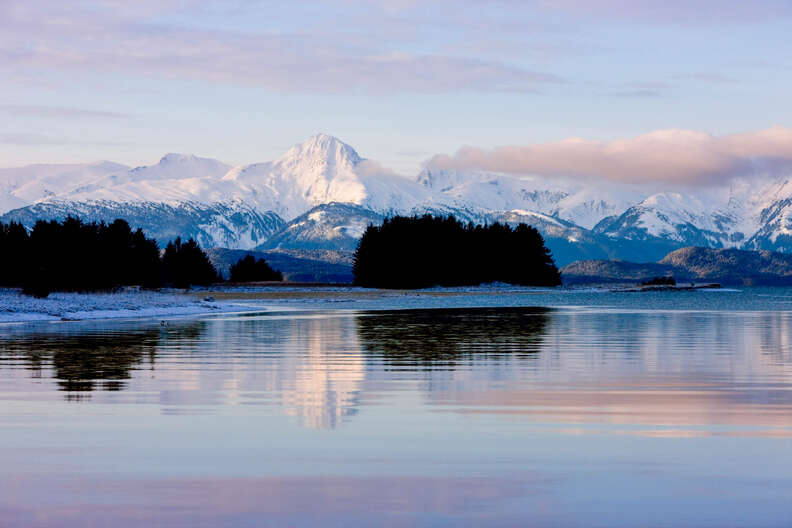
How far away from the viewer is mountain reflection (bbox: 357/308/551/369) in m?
37.7

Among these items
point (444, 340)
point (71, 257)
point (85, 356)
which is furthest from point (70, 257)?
point (85, 356)

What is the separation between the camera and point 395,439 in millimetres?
Answer: 18484

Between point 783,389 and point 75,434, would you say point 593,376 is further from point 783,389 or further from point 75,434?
point 75,434

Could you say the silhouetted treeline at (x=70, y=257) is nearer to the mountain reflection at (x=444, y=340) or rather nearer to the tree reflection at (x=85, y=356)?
the mountain reflection at (x=444, y=340)

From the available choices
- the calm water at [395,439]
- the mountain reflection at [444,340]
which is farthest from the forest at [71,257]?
the calm water at [395,439]

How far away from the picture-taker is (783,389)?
2666 cm

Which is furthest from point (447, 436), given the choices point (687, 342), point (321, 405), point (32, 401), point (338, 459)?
point (687, 342)

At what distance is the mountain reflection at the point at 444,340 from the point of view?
124ft

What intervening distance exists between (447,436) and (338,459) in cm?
287

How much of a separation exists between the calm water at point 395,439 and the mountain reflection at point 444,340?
0.53 m

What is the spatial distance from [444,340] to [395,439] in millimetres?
30281

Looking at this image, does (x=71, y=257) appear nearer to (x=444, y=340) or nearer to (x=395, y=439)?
(x=444, y=340)

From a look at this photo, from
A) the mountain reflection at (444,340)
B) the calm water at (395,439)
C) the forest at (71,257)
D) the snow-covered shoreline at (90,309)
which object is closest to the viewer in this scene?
the calm water at (395,439)

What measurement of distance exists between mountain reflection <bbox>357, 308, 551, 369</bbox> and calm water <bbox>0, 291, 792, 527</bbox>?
532 mm
